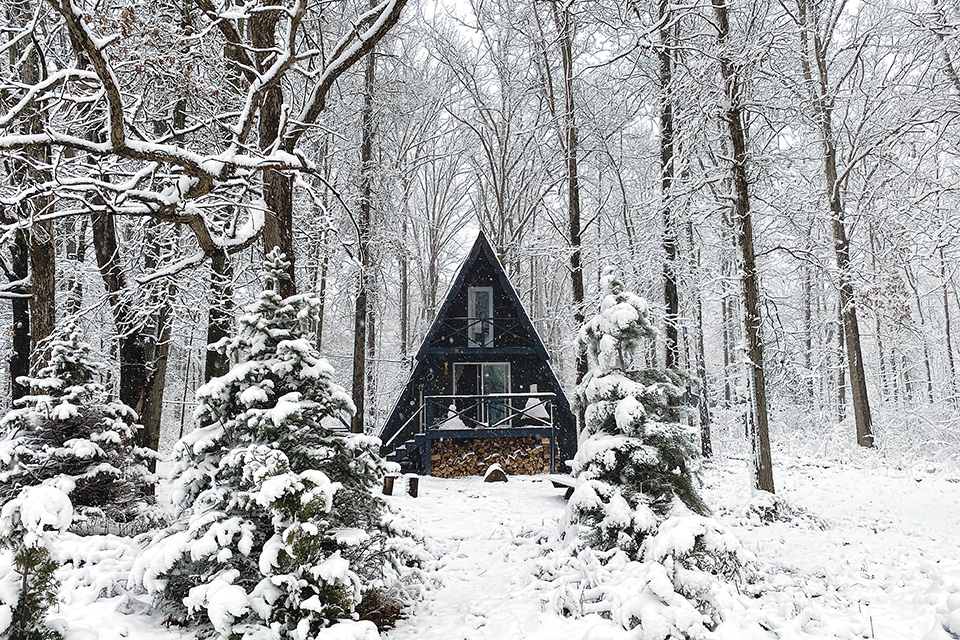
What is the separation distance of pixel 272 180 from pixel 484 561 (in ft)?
20.3

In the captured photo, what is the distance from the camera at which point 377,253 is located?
1834cm

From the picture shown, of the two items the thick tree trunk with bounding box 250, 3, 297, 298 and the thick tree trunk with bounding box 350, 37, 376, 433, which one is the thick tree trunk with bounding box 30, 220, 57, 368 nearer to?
the thick tree trunk with bounding box 250, 3, 297, 298

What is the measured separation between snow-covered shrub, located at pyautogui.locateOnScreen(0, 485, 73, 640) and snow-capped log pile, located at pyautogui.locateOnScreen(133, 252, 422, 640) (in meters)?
0.84

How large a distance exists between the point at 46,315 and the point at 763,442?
1281cm

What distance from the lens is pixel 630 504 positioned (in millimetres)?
6113

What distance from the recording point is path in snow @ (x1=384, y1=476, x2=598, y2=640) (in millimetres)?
5488

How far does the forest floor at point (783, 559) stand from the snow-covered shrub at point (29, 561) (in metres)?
2.90

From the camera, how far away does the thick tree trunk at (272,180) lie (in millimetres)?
7582

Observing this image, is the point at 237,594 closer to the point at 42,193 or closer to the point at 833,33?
the point at 42,193

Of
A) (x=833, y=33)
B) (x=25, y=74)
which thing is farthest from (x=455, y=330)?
(x=833, y=33)

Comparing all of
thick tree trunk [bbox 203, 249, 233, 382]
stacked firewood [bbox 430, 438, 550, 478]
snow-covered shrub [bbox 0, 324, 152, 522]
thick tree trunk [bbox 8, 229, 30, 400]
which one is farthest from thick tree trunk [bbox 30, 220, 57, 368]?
stacked firewood [bbox 430, 438, 550, 478]

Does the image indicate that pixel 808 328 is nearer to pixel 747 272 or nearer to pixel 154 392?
pixel 747 272

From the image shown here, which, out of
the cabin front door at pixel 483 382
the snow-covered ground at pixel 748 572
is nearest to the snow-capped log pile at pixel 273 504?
the snow-covered ground at pixel 748 572

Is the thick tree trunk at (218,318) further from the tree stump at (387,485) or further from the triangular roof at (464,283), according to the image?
the triangular roof at (464,283)
